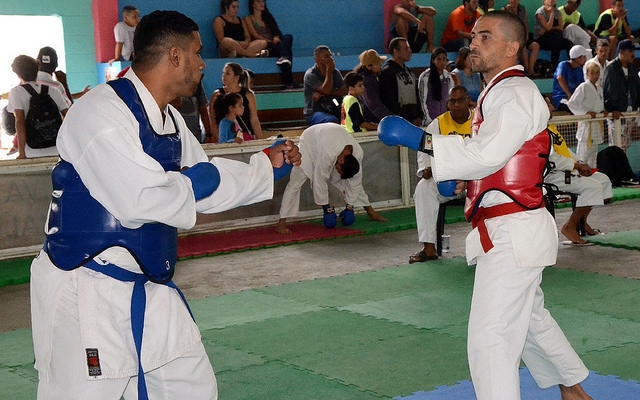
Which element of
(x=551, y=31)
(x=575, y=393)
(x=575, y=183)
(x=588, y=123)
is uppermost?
(x=551, y=31)

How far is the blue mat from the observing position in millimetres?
4145

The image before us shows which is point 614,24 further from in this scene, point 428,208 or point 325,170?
point 428,208

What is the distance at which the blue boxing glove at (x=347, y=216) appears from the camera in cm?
984

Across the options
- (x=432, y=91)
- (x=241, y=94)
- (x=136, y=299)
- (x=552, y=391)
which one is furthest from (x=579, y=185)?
(x=136, y=299)

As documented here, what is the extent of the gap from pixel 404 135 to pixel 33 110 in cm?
631

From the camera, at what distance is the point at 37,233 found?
8.71 meters

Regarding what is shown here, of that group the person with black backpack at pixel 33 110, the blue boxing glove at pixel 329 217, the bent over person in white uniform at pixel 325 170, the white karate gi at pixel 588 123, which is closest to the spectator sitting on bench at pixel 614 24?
the white karate gi at pixel 588 123

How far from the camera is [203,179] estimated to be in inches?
117

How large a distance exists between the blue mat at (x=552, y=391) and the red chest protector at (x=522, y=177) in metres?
1.06

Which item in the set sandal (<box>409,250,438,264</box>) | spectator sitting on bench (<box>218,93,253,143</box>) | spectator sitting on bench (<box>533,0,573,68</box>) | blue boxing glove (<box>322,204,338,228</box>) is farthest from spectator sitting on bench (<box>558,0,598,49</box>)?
sandal (<box>409,250,438,264</box>)

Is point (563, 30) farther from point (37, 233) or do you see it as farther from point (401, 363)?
point (401, 363)

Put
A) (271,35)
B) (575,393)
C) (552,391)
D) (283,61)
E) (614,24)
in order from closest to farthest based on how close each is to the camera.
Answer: (575,393), (552,391), (283,61), (271,35), (614,24)

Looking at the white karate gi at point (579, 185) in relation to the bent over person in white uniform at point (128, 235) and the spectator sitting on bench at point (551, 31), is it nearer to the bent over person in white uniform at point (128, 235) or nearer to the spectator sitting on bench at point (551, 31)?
the bent over person in white uniform at point (128, 235)

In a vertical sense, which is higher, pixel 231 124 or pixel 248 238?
pixel 231 124
